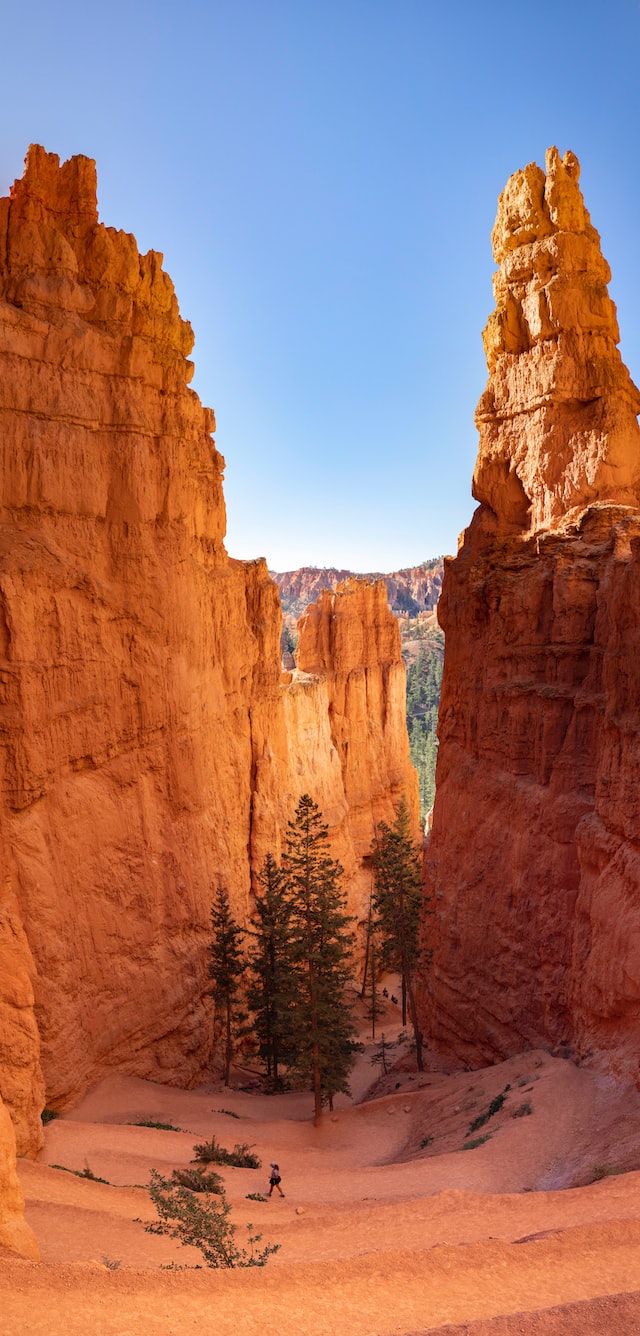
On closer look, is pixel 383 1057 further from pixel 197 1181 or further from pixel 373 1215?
pixel 373 1215

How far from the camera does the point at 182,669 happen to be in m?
26.3

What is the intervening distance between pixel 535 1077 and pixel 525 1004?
260cm

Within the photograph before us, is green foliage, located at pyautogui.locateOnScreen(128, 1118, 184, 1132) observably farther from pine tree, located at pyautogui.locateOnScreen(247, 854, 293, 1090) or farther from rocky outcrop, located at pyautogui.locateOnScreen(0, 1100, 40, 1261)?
rocky outcrop, located at pyautogui.locateOnScreen(0, 1100, 40, 1261)

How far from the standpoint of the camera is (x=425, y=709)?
12481cm

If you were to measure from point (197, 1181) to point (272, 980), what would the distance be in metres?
12.5

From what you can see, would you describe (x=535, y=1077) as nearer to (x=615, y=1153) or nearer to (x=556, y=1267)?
(x=615, y=1153)

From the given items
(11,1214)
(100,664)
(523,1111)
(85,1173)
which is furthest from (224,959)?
(11,1214)

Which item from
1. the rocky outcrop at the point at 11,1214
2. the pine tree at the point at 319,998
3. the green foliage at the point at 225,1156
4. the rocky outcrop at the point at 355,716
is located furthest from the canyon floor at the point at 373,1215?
the rocky outcrop at the point at 355,716

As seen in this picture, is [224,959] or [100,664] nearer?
[100,664]

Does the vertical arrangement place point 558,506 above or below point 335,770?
above

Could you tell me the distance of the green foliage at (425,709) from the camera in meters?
95.8

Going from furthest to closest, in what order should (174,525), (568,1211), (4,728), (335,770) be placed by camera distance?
(335,770)
(174,525)
(4,728)
(568,1211)

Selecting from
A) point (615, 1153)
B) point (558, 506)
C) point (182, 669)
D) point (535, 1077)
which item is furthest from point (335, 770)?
point (615, 1153)

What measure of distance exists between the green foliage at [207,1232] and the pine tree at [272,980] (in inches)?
542
